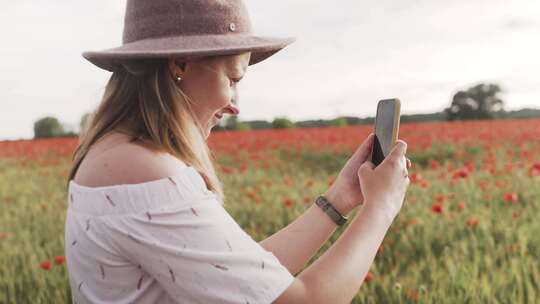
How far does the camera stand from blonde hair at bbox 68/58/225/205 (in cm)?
134

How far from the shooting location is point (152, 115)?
53.2 inches

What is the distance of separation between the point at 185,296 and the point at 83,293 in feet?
1.04

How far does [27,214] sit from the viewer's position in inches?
205

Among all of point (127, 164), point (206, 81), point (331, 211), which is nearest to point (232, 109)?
point (206, 81)

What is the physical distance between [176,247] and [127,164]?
0.19 m

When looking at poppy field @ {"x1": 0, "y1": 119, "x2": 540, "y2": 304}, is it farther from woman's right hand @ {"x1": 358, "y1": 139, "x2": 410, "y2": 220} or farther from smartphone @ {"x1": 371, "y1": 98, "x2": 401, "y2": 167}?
woman's right hand @ {"x1": 358, "y1": 139, "x2": 410, "y2": 220}

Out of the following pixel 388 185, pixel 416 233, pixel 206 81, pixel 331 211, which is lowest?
pixel 416 233

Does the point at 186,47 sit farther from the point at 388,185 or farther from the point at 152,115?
the point at 388,185

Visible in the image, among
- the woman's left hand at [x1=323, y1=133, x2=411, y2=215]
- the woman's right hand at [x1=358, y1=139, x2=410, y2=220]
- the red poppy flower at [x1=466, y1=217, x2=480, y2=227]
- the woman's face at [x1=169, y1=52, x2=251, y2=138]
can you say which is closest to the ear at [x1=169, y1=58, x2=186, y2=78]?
the woman's face at [x1=169, y1=52, x2=251, y2=138]

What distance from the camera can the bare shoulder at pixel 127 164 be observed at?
1.28 m

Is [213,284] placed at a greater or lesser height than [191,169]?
lesser

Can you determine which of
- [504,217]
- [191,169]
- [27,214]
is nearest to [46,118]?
[27,214]

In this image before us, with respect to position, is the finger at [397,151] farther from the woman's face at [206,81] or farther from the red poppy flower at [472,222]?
the red poppy flower at [472,222]

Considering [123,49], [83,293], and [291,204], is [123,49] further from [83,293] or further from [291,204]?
[291,204]
